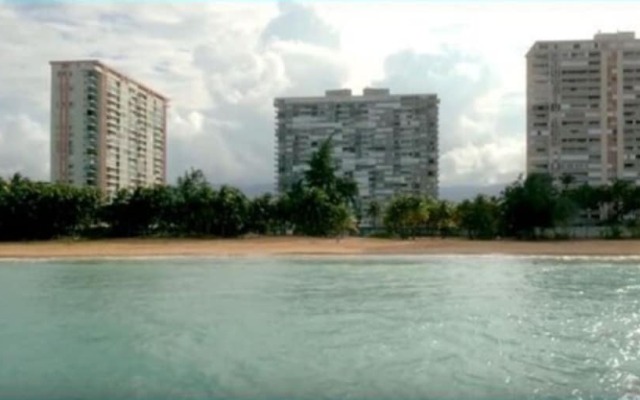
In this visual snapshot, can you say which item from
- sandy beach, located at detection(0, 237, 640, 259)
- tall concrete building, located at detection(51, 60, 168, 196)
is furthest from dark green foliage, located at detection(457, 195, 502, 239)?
tall concrete building, located at detection(51, 60, 168, 196)

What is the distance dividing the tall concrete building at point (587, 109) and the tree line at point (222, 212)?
28372mm

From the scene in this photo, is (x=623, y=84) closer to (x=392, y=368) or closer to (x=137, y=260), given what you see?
(x=137, y=260)

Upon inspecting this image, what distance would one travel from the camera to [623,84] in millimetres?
103875

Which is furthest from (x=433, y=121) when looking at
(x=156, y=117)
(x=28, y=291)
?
(x=28, y=291)

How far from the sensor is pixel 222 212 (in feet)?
225

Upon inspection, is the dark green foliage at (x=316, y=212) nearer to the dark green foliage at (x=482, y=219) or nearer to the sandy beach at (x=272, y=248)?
the sandy beach at (x=272, y=248)

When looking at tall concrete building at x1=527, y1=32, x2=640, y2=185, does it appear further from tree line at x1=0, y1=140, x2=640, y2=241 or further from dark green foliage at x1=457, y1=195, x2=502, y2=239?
dark green foliage at x1=457, y1=195, x2=502, y2=239

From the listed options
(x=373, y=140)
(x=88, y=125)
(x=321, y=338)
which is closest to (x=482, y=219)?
(x=373, y=140)

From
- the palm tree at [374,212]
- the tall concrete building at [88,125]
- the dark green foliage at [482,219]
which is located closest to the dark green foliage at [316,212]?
the dark green foliage at [482,219]

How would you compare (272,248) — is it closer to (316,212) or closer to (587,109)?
(316,212)

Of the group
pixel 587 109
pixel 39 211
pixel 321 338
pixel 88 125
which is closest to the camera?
pixel 321 338

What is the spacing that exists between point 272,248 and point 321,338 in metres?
40.7

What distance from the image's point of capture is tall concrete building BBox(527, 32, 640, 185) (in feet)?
339

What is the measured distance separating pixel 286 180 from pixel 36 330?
106278mm
